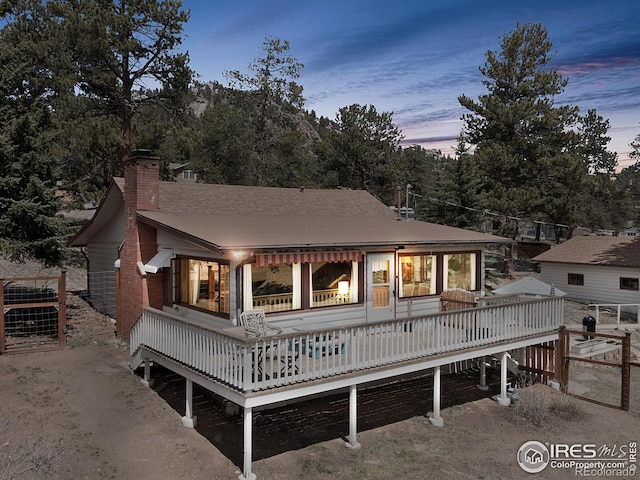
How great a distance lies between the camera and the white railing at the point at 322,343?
28.7 feet

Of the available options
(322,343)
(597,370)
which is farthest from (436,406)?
(597,370)

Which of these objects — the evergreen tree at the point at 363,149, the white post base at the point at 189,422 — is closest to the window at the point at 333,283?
the white post base at the point at 189,422

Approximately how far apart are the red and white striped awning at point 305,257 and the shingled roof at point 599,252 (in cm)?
2163

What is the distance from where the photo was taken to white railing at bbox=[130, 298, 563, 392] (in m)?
8.73

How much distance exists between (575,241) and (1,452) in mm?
33705

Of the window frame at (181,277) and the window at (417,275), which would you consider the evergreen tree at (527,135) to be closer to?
the window at (417,275)

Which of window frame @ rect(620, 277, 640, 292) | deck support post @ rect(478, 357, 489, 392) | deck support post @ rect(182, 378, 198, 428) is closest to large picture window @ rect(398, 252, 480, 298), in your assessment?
deck support post @ rect(478, 357, 489, 392)

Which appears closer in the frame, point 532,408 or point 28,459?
point 28,459

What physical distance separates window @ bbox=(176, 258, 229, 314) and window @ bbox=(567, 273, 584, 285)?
84.1 feet

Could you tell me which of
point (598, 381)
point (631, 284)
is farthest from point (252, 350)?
point (631, 284)

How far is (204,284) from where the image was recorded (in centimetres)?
1301

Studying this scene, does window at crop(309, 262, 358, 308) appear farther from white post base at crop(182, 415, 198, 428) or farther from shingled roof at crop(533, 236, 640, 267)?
shingled roof at crop(533, 236, 640, 267)

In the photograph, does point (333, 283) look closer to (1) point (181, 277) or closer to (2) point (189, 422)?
(1) point (181, 277)

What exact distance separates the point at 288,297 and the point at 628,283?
77.9ft
